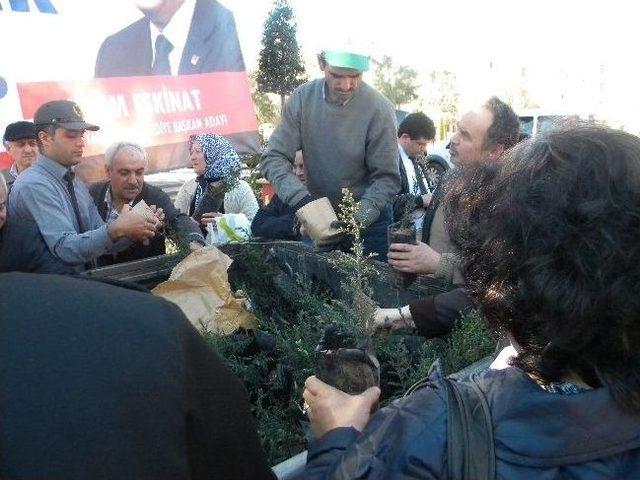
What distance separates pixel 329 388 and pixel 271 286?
130cm

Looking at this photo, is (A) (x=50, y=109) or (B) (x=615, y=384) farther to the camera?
(A) (x=50, y=109)

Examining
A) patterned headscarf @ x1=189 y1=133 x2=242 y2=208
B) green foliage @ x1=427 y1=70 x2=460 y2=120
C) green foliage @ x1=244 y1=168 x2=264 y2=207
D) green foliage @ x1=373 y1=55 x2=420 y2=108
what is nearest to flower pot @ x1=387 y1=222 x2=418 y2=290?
patterned headscarf @ x1=189 y1=133 x2=242 y2=208

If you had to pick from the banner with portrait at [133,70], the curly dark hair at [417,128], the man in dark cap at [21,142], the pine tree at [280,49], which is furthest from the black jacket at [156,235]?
the pine tree at [280,49]

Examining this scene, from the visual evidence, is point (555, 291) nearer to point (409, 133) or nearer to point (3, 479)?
Result: point (3, 479)

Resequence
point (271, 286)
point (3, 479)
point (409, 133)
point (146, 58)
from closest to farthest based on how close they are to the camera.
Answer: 1. point (3, 479)
2. point (271, 286)
3. point (146, 58)
4. point (409, 133)

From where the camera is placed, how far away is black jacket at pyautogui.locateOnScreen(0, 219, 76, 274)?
2.43 meters

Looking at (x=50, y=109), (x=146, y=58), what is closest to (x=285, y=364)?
(x=50, y=109)

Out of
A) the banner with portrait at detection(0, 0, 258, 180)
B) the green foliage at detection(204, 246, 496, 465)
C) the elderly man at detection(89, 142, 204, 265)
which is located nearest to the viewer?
the green foliage at detection(204, 246, 496, 465)

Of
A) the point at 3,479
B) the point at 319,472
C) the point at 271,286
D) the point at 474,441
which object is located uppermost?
the point at 3,479

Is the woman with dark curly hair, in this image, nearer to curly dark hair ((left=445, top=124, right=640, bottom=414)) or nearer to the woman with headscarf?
curly dark hair ((left=445, top=124, right=640, bottom=414))

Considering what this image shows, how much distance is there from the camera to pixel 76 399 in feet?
1.98

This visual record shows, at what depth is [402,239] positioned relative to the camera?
1.95 meters

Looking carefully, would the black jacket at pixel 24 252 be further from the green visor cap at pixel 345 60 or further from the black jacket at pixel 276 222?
the green visor cap at pixel 345 60

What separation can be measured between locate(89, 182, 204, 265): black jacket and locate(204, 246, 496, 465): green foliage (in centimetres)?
96
